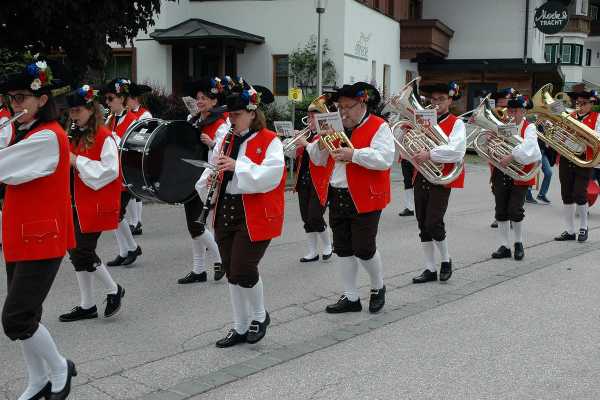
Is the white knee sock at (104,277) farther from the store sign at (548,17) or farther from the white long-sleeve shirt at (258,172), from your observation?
the store sign at (548,17)

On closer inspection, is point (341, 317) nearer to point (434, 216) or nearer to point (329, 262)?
point (434, 216)

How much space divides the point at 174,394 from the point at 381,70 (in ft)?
77.3

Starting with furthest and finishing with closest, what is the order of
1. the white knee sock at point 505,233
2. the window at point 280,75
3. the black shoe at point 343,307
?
the window at point 280,75, the white knee sock at point 505,233, the black shoe at point 343,307

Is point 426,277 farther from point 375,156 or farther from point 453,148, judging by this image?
point 375,156

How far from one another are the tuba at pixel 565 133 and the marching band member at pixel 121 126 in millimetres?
5705

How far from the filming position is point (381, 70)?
27.0 meters

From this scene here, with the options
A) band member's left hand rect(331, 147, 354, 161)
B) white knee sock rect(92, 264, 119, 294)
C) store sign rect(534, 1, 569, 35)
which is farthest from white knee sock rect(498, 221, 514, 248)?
store sign rect(534, 1, 569, 35)

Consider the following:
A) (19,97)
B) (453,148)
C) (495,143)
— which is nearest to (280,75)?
(495,143)

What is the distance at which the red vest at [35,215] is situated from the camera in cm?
413

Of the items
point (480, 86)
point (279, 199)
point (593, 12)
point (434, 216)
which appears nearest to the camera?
point (279, 199)

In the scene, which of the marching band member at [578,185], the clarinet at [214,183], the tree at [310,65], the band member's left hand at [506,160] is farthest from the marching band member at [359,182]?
the tree at [310,65]

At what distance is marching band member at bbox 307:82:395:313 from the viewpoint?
20.0 feet

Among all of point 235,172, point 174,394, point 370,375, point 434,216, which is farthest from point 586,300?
point 174,394

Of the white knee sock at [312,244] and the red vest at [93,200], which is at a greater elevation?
the red vest at [93,200]
